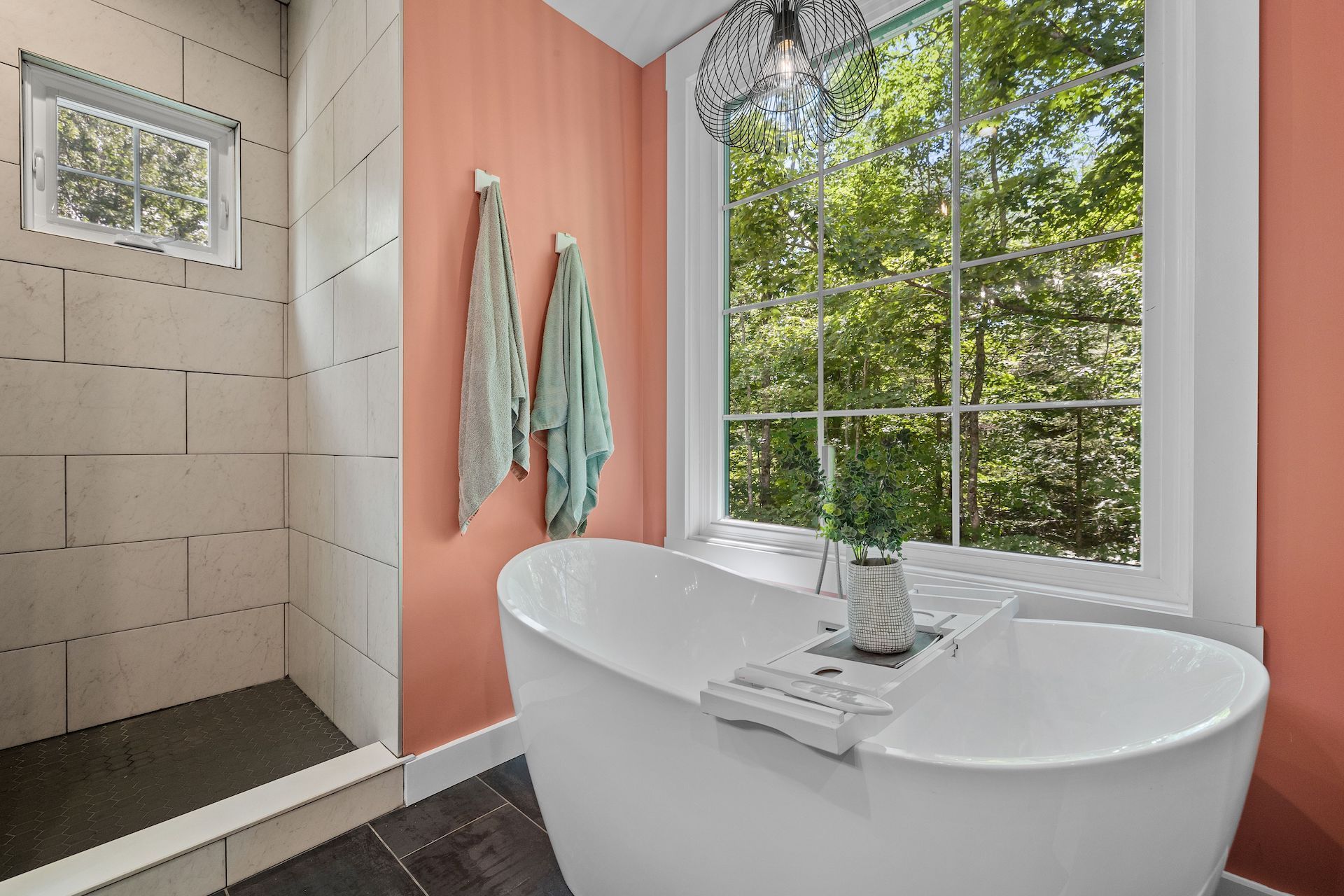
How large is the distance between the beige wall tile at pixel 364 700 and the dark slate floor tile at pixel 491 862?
33cm

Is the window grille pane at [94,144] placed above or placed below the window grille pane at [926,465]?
above

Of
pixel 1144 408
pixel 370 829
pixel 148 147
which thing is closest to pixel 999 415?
pixel 1144 408

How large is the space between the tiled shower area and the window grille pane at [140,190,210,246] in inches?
4.9

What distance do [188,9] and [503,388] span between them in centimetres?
188

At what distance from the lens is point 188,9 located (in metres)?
2.22

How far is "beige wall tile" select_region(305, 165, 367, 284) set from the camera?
1.96 meters

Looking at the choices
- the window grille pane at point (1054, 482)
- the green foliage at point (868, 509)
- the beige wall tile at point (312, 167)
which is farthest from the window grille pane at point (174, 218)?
the window grille pane at point (1054, 482)

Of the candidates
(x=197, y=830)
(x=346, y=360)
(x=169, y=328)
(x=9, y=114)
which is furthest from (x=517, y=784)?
(x=9, y=114)

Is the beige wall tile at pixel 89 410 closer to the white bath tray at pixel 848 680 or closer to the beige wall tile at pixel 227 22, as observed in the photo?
the beige wall tile at pixel 227 22

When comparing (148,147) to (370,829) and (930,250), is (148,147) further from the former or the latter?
(930,250)

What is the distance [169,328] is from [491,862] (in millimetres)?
2073

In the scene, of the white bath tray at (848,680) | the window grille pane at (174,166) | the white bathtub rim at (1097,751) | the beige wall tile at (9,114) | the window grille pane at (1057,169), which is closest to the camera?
the white bathtub rim at (1097,751)

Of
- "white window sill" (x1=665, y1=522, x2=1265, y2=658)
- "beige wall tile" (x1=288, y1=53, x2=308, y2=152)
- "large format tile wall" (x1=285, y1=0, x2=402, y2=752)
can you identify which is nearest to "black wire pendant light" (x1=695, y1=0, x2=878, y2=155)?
"large format tile wall" (x1=285, y1=0, x2=402, y2=752)

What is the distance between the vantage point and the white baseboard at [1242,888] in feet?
4.22
